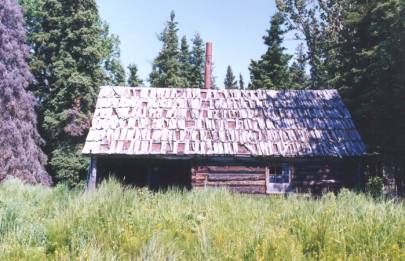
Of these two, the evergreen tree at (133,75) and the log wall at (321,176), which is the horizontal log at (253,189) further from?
the evergreen tree at (133,75)

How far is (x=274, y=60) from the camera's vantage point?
35781mm

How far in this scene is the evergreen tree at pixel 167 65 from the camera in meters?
39.8

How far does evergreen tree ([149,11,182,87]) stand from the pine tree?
48.2 feet

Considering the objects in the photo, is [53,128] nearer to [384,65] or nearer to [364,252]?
[384,65]

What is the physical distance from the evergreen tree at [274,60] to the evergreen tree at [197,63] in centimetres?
1163

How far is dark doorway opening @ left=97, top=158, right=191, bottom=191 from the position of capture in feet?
61.2

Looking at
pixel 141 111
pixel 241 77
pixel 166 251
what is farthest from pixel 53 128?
pixel 241 77

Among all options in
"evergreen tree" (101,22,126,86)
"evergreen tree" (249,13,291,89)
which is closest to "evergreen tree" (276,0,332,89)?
"evergreen tree" (249,13,291,89)

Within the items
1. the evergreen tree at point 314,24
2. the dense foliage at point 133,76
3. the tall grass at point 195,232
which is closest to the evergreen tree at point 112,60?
the dense foliage at point 133,76

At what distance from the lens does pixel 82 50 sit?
98.1 feet

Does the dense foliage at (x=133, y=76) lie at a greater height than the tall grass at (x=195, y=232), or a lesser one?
greater

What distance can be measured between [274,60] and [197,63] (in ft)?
54.1

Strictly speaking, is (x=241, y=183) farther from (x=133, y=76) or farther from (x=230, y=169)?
(x=133, y=76)

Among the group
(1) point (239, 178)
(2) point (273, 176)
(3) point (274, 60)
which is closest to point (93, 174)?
(1) point (239, 178)
